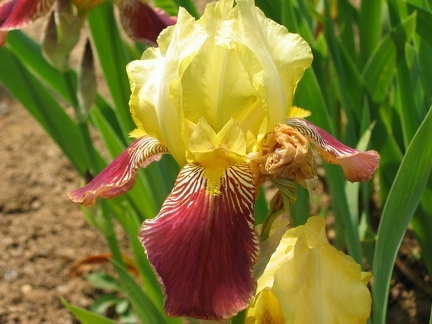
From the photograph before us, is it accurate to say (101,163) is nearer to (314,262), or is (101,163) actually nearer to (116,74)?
(116,74)

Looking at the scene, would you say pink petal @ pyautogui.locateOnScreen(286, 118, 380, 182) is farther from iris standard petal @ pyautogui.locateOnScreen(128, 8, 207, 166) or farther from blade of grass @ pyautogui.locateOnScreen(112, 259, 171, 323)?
blade of grass @ pyautogui.locateOnScreen(112, 259, 171, 323)

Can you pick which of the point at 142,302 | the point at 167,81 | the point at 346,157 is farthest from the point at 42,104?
the point at 346,157

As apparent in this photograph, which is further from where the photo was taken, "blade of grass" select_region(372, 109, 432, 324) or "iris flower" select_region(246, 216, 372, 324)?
"blade of grass" select_region(372, 109, 432, 324)

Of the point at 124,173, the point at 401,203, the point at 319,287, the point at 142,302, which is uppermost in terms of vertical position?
the point at 124,173

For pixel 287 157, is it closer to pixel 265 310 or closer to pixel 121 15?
pixel 265 310

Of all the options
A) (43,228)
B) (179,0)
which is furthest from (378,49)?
(43,228)

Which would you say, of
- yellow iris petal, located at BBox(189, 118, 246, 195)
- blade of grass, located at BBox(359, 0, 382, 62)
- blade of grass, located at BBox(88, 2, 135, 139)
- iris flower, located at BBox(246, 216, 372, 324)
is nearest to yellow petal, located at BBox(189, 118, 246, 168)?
yellow iris petal, located at BBox(189, 118, 246, 195)

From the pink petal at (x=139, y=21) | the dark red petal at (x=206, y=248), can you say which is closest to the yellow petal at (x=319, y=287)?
the dark red petal at (x=206, y=248)
